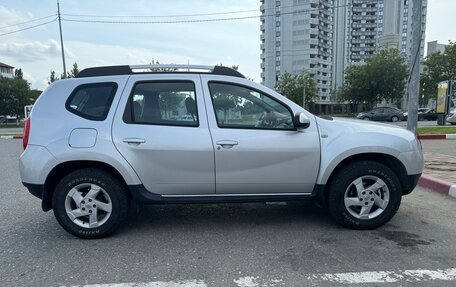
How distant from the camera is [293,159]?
3.90 meters

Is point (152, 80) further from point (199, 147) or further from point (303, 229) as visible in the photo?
point (303, 229)

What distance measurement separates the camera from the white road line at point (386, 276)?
117 inches

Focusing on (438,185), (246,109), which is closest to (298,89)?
(438,185)

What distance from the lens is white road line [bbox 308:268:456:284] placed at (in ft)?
9.75

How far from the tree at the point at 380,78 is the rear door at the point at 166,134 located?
42.4m

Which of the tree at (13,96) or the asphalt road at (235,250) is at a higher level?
the tree at (13,96)

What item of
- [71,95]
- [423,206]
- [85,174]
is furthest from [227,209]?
[423,206]

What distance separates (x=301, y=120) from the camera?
3.79 meters

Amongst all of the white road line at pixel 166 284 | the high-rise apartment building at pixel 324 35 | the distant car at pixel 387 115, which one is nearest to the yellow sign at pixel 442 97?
the distant car at pixel 387 115

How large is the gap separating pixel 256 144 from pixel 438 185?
3.80 meters

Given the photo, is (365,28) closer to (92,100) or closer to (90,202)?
(92,100)

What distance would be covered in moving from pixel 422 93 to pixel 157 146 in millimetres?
53255

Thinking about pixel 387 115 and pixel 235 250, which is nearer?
pixel 235 250

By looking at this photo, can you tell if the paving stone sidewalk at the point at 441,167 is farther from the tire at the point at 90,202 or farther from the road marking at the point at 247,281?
the tire at the point at 90,202
